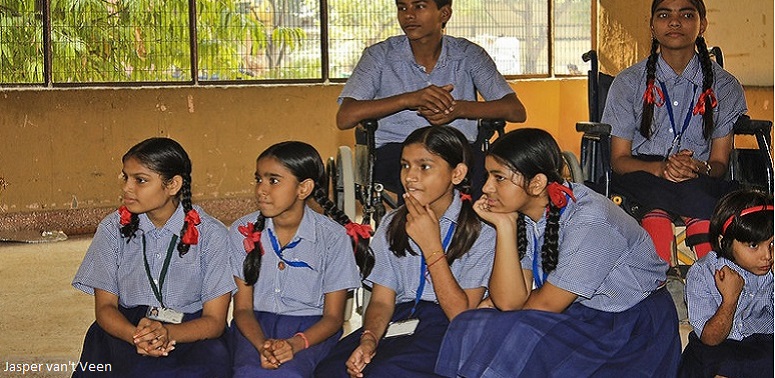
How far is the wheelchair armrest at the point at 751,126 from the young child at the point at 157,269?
6.17 feet

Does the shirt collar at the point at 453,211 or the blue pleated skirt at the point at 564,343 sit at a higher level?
the shirt collar at the point at 453,211

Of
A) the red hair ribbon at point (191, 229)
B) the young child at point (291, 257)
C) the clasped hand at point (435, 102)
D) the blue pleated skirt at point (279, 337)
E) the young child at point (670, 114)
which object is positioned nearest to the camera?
the blue pleated skirt at point (279, 337)

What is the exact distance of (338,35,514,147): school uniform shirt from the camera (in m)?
→ 4.63

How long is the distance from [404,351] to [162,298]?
681 mm

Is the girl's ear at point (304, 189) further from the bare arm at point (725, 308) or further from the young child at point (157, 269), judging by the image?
the bare arm at point (725, 308)

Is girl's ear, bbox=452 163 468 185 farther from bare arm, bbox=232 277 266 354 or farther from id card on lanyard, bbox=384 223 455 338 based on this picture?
bare arm, bbox=232 277 266 354

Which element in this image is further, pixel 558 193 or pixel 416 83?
pixel 416 83

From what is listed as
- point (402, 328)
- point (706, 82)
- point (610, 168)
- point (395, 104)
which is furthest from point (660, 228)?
point (402, 328)

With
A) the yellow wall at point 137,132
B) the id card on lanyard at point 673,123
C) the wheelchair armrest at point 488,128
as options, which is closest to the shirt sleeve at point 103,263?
the wheelchair armrest at point 488,128

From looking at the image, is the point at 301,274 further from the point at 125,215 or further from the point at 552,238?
the point at 552,238

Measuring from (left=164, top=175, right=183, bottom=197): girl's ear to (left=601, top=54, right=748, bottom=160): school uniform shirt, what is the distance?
5.50 feet

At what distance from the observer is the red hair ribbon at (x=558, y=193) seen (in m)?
3.12

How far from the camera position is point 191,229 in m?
3.35

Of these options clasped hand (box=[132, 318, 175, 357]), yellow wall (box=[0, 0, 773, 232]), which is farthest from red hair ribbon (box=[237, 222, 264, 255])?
yellow wall (box=[0, 0, 773, 232])
